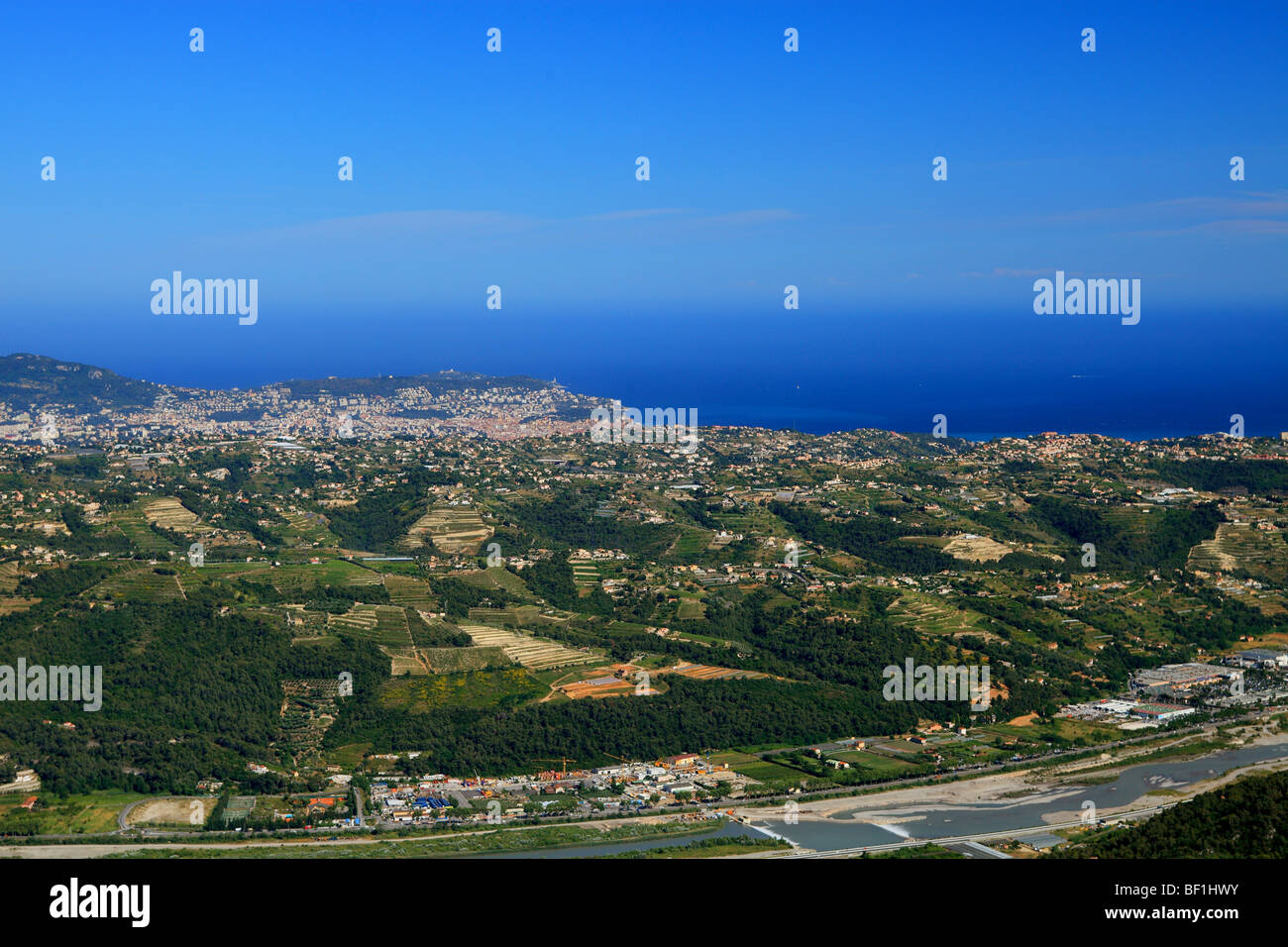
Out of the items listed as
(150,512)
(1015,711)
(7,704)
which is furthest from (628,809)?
(150,512)

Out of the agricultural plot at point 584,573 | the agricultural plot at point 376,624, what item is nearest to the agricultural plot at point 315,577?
the agricultural plot at point 376,624

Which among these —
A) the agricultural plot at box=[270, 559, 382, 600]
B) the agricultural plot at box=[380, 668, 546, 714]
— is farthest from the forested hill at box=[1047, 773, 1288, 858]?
the agricultural plot at box=[270, 559, 382, 600]

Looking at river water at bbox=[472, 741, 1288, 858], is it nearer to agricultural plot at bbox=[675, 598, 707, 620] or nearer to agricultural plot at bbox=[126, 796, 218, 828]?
agricultural plot at bbox=[126, 796, 218, 828]

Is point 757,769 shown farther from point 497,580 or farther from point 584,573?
point 584,573

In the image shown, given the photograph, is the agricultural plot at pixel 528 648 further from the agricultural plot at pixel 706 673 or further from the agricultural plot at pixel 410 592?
the agricultural plot at pixel 706 673
